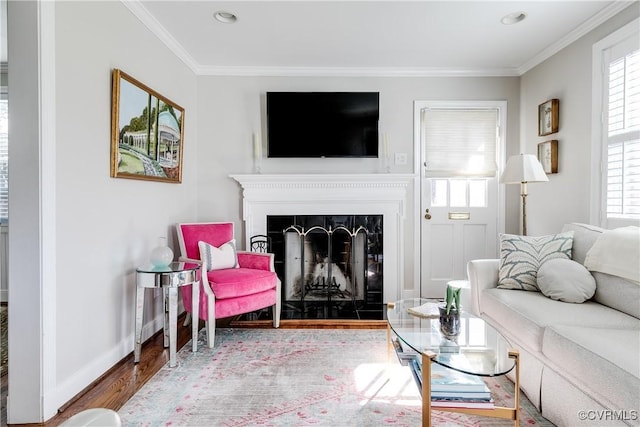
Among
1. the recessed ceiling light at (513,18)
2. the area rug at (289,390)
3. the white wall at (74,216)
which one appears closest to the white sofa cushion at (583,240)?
the area rug at (289,390)

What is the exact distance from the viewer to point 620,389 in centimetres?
128

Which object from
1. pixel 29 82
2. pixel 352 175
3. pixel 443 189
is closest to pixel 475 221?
pixel 443 189

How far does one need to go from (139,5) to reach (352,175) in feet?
7.29

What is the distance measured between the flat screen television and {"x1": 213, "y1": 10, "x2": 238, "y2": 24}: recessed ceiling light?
3.06 feet

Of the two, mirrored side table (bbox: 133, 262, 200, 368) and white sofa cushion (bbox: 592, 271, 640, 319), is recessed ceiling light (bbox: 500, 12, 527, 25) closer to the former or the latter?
white sofa cushion (bbox: 592, 271, 640, 319)

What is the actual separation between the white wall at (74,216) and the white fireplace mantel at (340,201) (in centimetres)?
114

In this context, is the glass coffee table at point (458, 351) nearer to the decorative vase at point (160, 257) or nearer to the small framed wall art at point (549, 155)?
the decorative vase at point (160, 257)

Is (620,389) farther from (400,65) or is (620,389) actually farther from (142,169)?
(400,65)

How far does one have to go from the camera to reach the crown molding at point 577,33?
2439 mm

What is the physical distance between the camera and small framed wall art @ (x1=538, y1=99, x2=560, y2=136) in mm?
3064

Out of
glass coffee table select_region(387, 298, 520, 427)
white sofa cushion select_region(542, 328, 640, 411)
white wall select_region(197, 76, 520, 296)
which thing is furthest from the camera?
white wall select_region(197, 76, 520, 296)

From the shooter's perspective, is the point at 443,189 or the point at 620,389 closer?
the point at 620,389

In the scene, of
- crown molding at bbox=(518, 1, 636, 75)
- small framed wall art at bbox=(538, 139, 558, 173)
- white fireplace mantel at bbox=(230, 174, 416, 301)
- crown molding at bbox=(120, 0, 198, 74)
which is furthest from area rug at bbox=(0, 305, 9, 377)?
crown molding at bbox=(518, 1, 636, 75)

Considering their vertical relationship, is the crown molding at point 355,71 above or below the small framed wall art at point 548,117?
above
